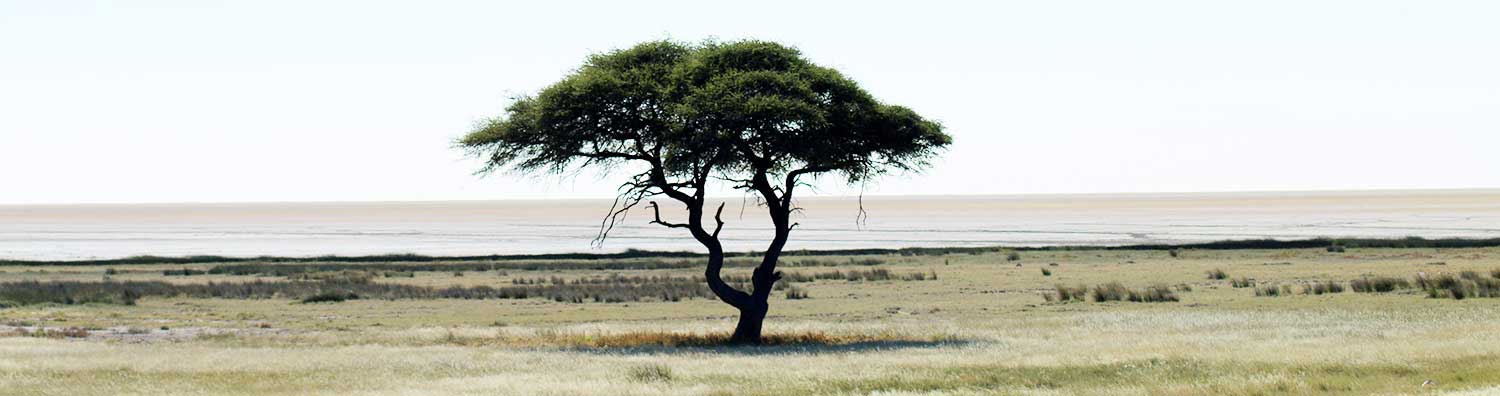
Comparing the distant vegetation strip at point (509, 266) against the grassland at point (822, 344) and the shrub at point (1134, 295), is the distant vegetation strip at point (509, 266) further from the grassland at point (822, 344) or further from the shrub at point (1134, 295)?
the shrub at point (1134, 295)

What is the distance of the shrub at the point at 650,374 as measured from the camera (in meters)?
23.0

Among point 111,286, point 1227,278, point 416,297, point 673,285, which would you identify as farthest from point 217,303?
point 1227,278

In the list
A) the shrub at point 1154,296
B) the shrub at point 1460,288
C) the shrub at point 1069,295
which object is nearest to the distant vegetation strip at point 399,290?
the shrub at point 1069,295

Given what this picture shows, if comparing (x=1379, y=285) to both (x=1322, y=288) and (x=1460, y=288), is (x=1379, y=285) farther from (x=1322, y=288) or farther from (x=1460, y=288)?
(x=1460, y=288)

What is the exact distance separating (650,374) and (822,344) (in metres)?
8.04

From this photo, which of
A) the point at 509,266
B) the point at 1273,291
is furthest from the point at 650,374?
the point at 509,266

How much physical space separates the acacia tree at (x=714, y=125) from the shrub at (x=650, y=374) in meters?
7.57

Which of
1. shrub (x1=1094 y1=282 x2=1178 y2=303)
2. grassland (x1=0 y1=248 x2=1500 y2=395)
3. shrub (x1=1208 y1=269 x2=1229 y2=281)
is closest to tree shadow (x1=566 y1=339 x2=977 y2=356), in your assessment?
grassland (x1=0 y1=248 x2=1500 y2=395)

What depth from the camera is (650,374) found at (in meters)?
23.4

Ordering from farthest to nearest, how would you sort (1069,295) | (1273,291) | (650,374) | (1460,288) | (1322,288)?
1. (1069,295)
2. (1322,288)
3. (1273,291)
4. (1460,288)
5. (650,374)

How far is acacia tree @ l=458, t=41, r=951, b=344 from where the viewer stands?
31.5 metres

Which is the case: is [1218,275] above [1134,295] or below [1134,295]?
above

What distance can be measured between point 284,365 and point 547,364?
4448 millimetres

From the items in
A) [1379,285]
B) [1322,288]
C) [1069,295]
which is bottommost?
[1069,295]
